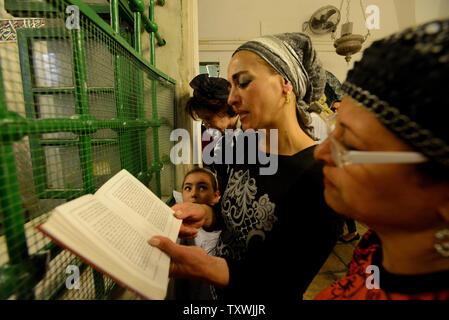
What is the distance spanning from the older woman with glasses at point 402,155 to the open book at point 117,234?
0.48 metres

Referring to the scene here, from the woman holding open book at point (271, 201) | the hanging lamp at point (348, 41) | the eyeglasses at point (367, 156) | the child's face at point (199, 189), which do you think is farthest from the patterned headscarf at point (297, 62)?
the hanging lamp at point (348, 41)

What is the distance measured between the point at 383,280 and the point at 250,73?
80 cm

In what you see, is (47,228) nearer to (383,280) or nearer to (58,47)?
(58,47)

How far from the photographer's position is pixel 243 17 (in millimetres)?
3945

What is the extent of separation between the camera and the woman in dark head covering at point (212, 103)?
174cm

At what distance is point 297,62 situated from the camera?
35.1 inches

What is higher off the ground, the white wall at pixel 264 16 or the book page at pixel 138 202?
the white wall at pixel 264 16

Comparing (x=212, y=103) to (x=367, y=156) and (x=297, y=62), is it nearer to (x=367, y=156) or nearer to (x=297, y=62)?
(x=297, y=62)

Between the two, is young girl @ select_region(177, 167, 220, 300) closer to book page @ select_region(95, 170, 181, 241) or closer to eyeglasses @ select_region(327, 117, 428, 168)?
book page @ select_region(95, 170, 181, 241)

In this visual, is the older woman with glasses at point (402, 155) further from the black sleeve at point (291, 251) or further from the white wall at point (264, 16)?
the white wall at point (264, 16)

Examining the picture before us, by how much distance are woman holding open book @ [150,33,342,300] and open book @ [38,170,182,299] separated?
0.24 feet

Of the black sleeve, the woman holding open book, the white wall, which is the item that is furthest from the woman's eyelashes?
the white wall

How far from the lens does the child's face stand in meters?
1.50
